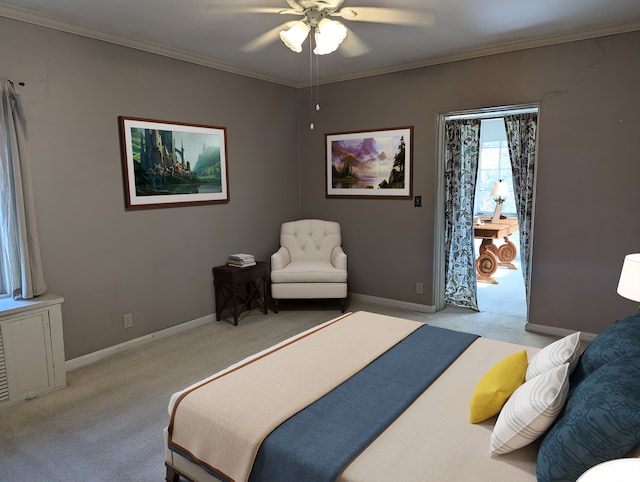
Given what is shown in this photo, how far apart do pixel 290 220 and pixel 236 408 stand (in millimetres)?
3672

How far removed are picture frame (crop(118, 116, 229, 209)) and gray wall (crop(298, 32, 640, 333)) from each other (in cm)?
177

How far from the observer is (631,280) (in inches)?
85.9

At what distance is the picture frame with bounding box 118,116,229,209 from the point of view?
11.8 ft

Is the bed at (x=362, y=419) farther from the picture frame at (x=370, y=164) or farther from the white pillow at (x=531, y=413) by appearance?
the picture frame at (x=370, y=164)

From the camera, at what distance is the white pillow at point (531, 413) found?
1396 millimetres

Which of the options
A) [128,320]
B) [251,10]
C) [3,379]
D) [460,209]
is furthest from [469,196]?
[3,379]

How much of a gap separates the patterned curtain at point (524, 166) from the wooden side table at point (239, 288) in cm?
264

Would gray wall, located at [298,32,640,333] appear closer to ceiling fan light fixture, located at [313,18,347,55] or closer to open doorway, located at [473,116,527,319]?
open doorway, located at [473,116,527,319]

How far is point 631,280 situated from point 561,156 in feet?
6.01

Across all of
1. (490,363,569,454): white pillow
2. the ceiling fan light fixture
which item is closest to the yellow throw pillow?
(490,363,569,454): white pillow

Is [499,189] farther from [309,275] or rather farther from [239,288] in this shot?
[239,288]

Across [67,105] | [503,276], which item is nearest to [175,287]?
[67,105]

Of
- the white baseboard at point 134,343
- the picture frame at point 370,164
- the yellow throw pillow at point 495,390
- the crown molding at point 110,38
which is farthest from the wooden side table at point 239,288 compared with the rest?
the yellow throw pillow at point 495,390

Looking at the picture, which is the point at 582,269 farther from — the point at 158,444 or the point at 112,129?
the point at 112,129
